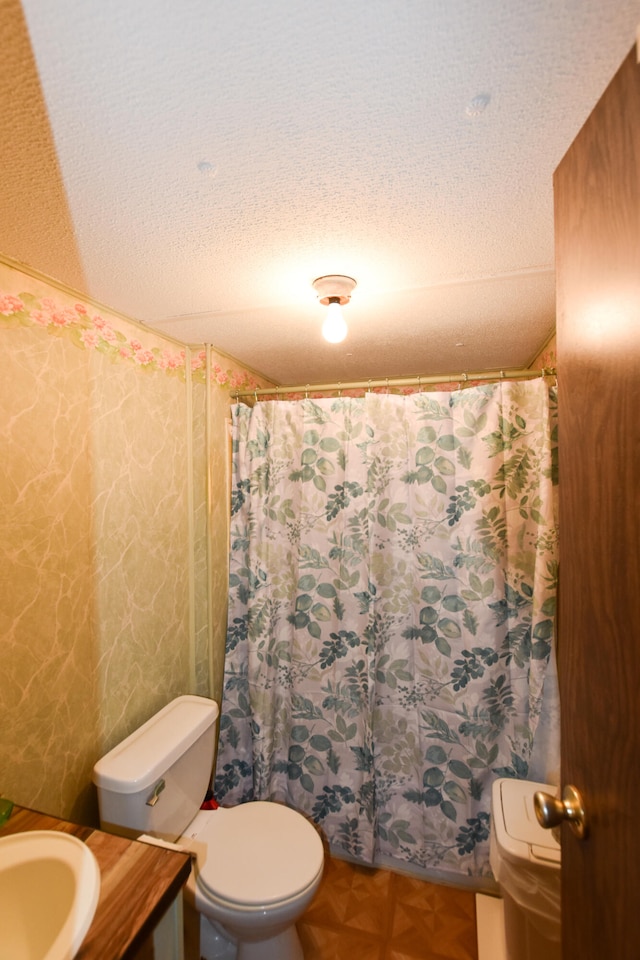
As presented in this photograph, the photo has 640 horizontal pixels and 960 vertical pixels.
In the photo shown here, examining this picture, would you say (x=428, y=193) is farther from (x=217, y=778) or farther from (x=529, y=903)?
(x=217, y=778)

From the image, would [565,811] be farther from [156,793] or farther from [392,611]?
[156,793]

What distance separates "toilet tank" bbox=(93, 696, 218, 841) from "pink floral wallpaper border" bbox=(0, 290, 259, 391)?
132cm

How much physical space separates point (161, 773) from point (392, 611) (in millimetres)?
984

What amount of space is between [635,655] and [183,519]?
166cm

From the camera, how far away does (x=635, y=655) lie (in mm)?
539

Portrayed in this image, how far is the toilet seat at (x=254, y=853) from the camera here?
1.30 meters

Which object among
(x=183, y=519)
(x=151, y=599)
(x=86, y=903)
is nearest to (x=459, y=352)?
(x=183, y=519)

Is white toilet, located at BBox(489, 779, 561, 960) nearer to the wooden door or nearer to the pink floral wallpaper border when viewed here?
the wooden door

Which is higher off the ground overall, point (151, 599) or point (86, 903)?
point (151, 599)

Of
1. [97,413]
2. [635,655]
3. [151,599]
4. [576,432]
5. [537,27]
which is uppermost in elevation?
[537,27]

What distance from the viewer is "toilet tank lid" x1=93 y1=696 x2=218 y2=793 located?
1306 mm

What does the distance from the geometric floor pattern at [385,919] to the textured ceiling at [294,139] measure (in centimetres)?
228

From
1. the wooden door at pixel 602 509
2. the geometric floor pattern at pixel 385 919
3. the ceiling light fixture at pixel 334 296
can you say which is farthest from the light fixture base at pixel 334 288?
the geometric floor pattern at pixel 385 919

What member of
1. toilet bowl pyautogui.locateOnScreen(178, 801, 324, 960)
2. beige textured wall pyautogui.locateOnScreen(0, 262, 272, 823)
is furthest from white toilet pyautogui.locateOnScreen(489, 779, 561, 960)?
beige textured wall pyautogui.locateOnScreen(0, 262, 272, 823)
